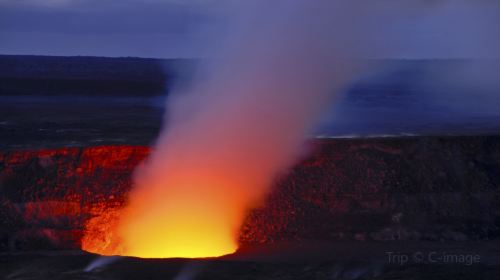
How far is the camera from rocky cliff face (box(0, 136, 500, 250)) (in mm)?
14367

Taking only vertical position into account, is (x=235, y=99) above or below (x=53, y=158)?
above

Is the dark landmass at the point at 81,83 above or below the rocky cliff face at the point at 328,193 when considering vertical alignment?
above

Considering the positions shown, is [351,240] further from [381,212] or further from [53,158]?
[53,158]

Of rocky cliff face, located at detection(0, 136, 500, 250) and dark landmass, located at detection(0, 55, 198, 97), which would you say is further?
dark landmass, located at detection(0, 55, 198, 97)

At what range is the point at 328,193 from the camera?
1573 cm

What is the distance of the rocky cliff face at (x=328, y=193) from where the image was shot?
14.4m

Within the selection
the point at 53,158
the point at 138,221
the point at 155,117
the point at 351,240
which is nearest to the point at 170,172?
the point at 138,221

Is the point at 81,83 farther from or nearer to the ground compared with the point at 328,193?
farther from the ground

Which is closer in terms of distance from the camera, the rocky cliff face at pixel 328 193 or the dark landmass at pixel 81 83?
the rocky cliff face at pixel 328 193

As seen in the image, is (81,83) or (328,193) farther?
(81,83)

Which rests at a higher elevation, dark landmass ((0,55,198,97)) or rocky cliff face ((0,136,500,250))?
dark landmass ((0,55,198,97))

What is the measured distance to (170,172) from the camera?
51.1ft

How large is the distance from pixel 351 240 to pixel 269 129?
4090 millimetres

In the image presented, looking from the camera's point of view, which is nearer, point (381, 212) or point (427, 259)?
point (427, 259)
